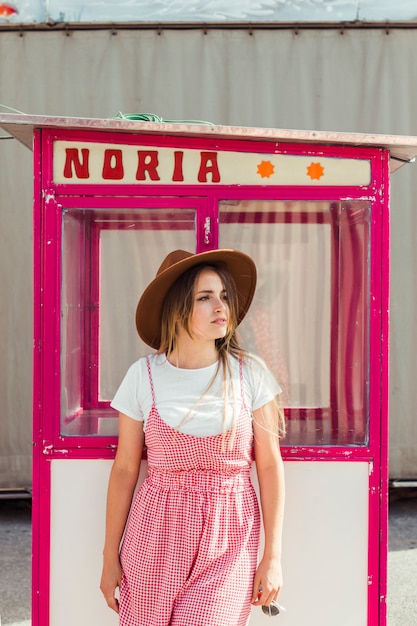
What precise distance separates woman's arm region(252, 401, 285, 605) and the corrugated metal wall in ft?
8.91

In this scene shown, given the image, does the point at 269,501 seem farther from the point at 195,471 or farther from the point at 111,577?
the point at 111,577

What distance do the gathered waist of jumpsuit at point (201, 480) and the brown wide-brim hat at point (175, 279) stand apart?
1.44 ft

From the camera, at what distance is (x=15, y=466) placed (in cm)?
454

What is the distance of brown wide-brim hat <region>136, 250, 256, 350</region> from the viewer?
2055mm

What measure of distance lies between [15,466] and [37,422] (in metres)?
2.41

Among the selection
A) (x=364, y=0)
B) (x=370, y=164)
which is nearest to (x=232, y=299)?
(x=370, y=164)

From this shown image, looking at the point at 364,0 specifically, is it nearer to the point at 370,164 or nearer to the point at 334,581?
the point at 370,164

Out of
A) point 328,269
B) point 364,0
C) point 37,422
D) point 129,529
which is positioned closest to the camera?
point 129,529

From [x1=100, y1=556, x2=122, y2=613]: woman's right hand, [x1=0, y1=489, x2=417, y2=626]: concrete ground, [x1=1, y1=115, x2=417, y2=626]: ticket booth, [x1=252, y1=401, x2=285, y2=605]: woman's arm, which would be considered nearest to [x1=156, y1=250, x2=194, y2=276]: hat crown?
[x1=1, y1=115, x2=417, y2=626]: ticket booth

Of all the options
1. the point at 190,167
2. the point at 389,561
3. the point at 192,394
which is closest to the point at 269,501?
the point at 192,394

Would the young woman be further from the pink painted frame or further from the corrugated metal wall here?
the corrugated metal wall

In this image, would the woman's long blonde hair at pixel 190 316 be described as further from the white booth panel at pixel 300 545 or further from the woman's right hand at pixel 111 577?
the woman's right hand at pixel 111 577

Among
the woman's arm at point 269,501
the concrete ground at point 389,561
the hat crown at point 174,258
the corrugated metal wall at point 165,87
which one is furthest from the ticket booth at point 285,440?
the corrugated metal wall at point 165,87

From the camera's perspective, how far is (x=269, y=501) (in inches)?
78.3
